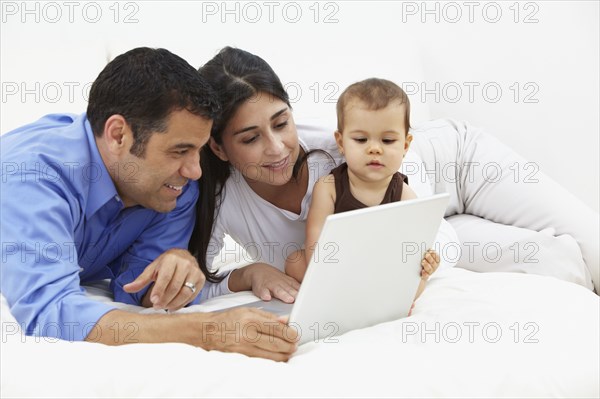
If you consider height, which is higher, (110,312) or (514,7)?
(514,7)

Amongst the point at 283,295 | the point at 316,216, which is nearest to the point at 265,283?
the point at 283,295

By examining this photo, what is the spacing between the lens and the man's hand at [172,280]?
134 cm

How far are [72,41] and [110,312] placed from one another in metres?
1.40

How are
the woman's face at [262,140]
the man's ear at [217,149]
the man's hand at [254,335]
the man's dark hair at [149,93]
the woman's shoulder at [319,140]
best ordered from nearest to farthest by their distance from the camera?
the man's hand at [254,335] < the man's dark hair at [149,93] < the woman's face at [262,140] < the man's ear at [217,149] < the woman's shoulder at [319,140]

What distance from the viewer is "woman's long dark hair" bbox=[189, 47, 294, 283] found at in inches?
62.3

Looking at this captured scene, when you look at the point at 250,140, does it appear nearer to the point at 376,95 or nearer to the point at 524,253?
the point at 376,95

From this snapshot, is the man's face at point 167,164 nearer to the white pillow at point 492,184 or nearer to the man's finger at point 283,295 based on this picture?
the man's finger at point 283,295

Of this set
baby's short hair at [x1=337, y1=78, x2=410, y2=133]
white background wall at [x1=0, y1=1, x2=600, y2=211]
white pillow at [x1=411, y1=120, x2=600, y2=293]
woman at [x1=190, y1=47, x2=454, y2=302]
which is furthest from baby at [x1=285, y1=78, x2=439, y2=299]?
white background wall at [x1=0, y1=1, x2=600, y2=211]

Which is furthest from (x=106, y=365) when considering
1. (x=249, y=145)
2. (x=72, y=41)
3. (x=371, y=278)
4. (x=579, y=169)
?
(x=579, y=169)

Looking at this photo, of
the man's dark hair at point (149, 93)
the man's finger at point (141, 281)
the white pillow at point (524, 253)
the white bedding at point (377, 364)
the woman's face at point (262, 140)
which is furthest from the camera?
the white pillow at point (524, 253)

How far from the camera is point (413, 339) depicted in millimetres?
1245

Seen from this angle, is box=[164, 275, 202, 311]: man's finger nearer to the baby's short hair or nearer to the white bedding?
the white bedding

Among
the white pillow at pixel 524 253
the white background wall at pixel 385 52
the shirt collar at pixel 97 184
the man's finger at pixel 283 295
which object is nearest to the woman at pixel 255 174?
the man's finger at pixel 283 295

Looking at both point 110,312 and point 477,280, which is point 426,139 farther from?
point 110,312
